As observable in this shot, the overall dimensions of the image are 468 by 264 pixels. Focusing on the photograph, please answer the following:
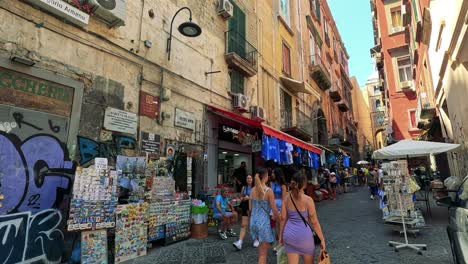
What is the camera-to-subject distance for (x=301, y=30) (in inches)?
791

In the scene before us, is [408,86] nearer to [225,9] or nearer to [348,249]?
[225,9]

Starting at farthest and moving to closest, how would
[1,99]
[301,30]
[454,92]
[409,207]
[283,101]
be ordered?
1. [301,30]
2. [283,101]
3. [454,92]
4. [409,207]
5. [1,99]

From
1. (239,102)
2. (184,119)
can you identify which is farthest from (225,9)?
(184,119)

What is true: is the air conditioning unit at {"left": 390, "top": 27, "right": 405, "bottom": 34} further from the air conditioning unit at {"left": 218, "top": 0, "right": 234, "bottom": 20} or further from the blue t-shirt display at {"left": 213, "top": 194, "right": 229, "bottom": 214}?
the blue t-shirt display at {"left": 213, "top": 194, "right": 229, "bottom": 214}

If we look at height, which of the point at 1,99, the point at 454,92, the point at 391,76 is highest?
the point at 391,76

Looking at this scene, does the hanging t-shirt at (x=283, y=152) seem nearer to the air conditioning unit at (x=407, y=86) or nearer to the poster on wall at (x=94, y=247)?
the poster on wall at (x=94, y=247)

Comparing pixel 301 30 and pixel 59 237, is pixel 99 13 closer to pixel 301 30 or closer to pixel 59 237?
pixel 59 237

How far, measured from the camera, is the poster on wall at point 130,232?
4.97 m

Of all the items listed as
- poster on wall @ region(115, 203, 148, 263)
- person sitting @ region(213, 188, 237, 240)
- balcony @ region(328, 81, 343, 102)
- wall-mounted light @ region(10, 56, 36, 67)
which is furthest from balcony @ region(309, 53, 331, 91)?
wall-mounted light @ region(10, 56, 36, 67)

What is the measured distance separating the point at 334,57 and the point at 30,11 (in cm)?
3020

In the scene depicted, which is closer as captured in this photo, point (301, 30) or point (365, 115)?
point (301, 30)

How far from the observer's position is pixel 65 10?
17.7ft

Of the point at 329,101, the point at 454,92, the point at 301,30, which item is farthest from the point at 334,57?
the point at 454,92

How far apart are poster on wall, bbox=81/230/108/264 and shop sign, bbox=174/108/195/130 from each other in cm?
395
